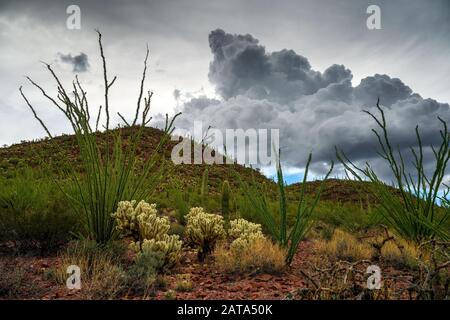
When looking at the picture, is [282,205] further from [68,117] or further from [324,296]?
[68,117]

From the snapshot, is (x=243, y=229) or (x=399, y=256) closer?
(x=399, y=256)

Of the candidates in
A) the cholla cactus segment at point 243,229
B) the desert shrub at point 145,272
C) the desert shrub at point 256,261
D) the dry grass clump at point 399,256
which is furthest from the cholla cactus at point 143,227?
the dry grass clump at point 399,256

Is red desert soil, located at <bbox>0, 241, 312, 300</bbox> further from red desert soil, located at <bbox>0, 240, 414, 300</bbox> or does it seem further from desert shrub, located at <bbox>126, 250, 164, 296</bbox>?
desert shrub, located at <bbox>126, 250, 164, 296</bbox>

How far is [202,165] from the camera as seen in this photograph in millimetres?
28891

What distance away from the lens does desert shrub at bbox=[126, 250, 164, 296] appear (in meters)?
3.95

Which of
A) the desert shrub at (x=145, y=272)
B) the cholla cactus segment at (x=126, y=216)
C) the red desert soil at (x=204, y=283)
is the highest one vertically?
the cholla cactus segment at (x=126, y=216)

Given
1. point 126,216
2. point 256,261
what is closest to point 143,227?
point 126,216

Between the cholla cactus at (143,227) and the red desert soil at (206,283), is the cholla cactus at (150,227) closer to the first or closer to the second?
the cholla cactus at (143,227)

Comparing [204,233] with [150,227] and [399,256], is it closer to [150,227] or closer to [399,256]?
[150,227]

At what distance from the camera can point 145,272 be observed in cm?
421

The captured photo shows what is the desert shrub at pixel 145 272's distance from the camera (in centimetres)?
395

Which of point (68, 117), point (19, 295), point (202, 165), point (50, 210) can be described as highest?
point (202, 165)
